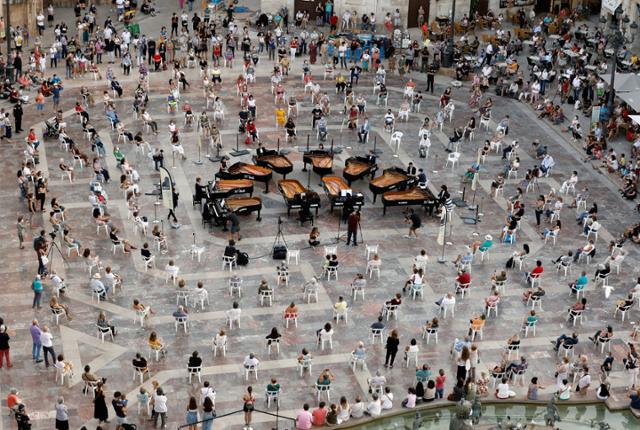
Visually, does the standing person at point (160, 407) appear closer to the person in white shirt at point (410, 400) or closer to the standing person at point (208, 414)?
the standing person at point (208, 414)

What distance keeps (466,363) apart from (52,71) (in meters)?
33.8

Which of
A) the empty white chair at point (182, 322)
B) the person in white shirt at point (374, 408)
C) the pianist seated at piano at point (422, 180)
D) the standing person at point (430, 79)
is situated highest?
the standing person at point (430, 79)

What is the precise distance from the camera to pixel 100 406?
31.8 meters

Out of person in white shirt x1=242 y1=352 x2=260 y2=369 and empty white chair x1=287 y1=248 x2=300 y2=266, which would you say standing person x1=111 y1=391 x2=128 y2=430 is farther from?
empty white chair x1=287 y1=248 x2=300 y2=266

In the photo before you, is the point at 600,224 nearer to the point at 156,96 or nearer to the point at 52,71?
the point at 156,96

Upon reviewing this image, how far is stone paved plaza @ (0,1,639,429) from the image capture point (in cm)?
3441

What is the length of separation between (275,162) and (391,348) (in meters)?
14.7

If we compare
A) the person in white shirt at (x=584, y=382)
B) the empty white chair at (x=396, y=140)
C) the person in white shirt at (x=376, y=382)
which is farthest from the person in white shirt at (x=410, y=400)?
the empty white chair at (x=396, y=140)

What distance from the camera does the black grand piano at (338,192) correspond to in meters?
44.3

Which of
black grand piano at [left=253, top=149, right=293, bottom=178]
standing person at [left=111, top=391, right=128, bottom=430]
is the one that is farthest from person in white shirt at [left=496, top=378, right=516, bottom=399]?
black grand piano at [left=253, top=149, right=293, bottom=178]

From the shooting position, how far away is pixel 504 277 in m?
39.3

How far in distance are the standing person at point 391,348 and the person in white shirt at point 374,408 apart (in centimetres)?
230

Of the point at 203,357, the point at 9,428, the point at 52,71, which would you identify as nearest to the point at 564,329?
the point at 203,357

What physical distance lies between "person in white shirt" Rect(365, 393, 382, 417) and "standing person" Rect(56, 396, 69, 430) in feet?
27.6
